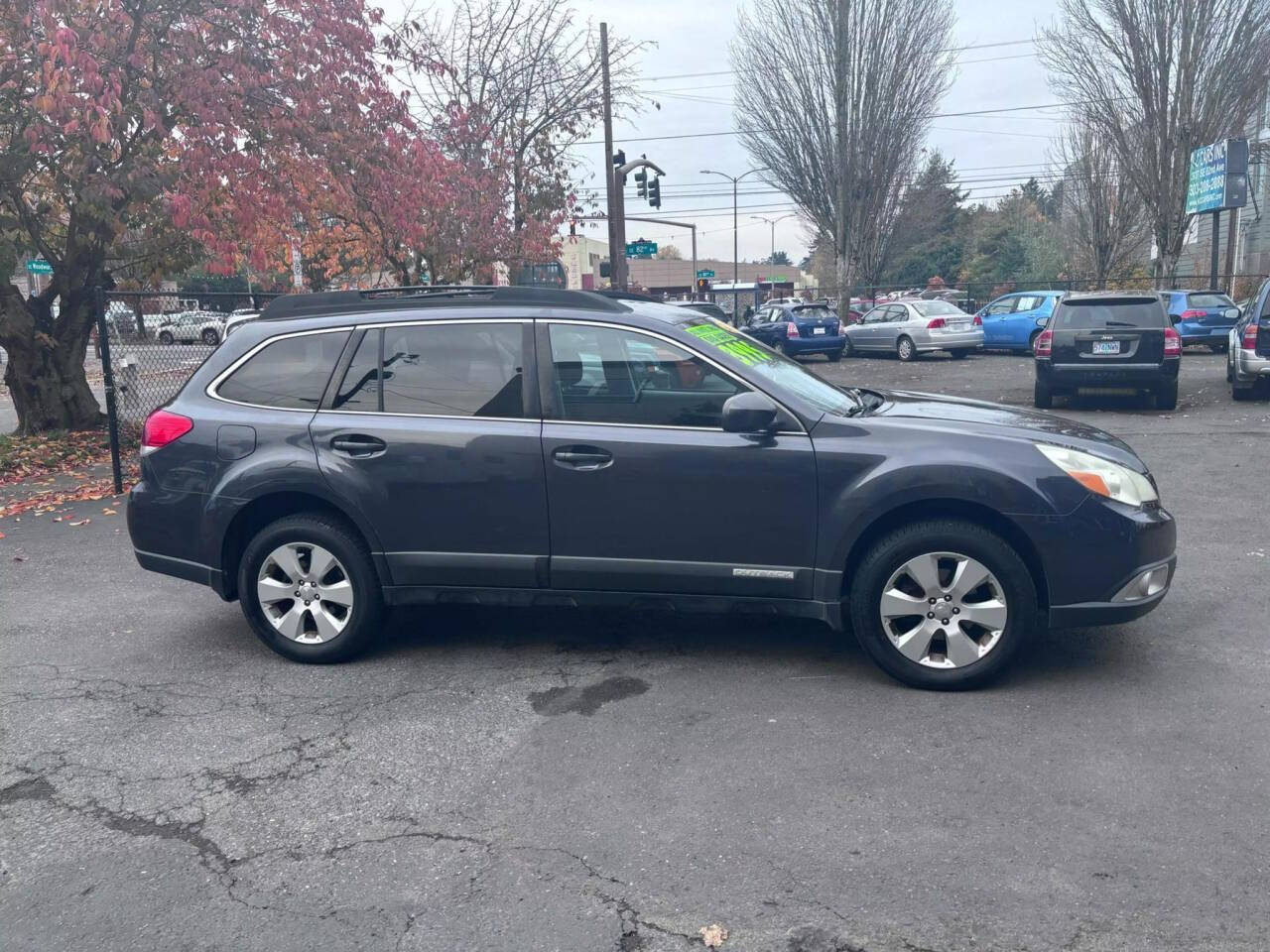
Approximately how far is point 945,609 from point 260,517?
330cm

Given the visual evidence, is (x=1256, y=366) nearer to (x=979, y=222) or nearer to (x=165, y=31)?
(x=165, y=31)

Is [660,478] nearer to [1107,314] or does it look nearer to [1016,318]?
[1107,314]

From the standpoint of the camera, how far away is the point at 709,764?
13.5ft

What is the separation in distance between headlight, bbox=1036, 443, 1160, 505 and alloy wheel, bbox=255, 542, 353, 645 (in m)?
3.32

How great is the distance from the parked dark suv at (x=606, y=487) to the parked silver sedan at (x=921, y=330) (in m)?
20.4

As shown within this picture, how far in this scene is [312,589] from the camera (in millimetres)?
5277

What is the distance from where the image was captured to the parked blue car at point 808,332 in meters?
25.9

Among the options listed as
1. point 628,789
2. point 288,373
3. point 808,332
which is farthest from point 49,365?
point 808,332

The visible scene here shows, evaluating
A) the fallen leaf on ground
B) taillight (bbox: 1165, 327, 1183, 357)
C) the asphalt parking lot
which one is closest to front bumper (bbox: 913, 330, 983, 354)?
taillight (bbox: 1165, 327, 1183, 357)

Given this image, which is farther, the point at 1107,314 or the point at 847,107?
the point at 847,107

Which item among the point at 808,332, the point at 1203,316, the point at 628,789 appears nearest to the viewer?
the point at 628,789

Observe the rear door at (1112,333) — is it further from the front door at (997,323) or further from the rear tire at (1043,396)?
the front door at (997,323)

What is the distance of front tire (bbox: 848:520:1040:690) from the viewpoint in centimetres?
462

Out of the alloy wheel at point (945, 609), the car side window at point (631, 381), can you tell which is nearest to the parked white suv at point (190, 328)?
the car side window at point (631, 381)
